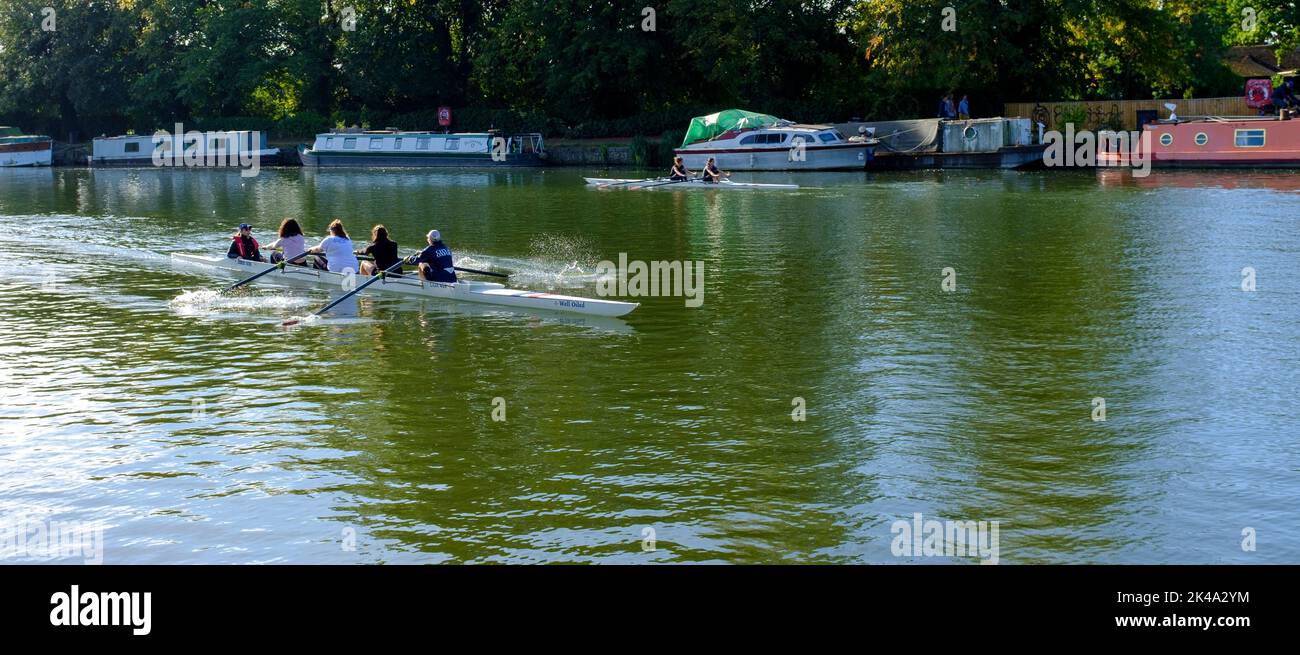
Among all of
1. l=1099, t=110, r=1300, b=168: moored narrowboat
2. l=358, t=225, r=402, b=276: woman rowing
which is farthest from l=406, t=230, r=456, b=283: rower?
l=1099, t=110, r=1300, b=168: moored narrowboat

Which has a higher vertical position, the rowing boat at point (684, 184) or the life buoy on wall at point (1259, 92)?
the life buoy on wall at point (1259, 92)

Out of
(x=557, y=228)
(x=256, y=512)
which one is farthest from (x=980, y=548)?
(x=557, y=228)

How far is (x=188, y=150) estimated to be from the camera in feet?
257

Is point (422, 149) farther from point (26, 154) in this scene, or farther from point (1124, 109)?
point (1124, 109)

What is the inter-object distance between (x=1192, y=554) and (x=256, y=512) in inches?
322

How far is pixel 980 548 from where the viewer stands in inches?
416

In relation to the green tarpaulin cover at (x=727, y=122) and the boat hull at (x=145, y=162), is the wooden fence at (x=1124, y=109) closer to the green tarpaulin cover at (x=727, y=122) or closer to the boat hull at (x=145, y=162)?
the green tarpaulin cover at (x=727, y=122)

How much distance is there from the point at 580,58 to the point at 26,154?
39023 millimetres

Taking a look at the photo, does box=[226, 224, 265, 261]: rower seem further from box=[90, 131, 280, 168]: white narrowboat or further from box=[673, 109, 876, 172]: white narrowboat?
box=[90, 131, 280, 168]: white narrowboat

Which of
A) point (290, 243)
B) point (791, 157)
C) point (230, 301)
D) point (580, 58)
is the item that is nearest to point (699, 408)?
point (230, 301)

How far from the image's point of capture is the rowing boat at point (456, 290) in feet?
68.3

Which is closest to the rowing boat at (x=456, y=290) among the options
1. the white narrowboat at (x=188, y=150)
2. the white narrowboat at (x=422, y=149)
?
the white narrowboat at (x=422, y=149)

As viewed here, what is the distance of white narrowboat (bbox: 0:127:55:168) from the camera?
81.2m

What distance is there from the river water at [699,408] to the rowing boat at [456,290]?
0.36 metres
